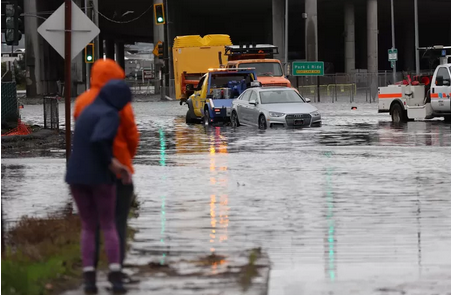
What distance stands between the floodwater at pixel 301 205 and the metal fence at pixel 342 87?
40487 mm

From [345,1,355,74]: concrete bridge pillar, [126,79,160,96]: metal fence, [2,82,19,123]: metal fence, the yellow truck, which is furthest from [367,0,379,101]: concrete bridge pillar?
[2,82,19,123]: metal fence

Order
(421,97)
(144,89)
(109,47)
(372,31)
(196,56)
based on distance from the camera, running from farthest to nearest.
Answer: (109,47) → (144,89) → (372,31) → (196,56) → (421,97)

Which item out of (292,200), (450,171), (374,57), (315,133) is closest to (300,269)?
(292,200)

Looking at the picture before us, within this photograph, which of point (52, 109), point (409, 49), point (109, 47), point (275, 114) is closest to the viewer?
point (52, 109)

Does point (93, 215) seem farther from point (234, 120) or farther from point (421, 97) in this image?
point (421, 97)

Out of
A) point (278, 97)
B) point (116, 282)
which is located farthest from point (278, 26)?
point (116, 282)

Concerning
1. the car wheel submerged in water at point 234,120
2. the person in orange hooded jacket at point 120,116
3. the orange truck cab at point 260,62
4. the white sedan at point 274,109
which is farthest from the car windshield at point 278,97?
the person in orange hooded jacket at point 120,116

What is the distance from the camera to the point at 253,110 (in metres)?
33.8

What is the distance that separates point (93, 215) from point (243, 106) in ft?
89.1

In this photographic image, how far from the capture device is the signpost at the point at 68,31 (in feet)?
47.8

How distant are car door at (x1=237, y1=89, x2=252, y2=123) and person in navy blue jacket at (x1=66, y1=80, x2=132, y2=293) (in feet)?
87.7

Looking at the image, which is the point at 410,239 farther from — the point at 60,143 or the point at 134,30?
the point at 134,30

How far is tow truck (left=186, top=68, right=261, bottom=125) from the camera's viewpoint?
37000mm

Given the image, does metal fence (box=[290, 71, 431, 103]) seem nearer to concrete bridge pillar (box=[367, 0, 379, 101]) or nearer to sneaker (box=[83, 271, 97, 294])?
concrete bridge pillar (box=[367, 0, 379, 101])
